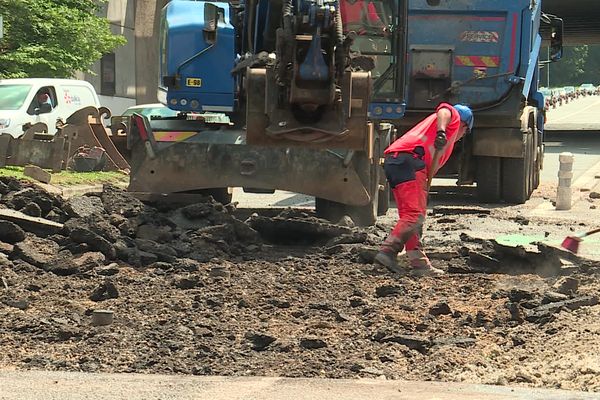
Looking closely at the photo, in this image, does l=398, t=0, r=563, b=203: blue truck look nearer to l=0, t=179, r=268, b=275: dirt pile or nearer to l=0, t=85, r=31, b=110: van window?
l=0, t=179, r=268, b=275: dirt pile

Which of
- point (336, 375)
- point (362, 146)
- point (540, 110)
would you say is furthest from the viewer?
point (540, 110)

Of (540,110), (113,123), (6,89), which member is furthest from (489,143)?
(6,89)

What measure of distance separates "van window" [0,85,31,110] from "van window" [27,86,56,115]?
0.67 feet

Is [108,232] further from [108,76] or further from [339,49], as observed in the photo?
[108,76]

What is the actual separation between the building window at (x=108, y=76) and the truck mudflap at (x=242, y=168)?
30.8 meters

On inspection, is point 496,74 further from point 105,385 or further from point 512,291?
point 105,385

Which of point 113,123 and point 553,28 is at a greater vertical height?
point 553,28

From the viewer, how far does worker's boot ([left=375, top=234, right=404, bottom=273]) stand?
9852mm

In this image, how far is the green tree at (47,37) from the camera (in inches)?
1036

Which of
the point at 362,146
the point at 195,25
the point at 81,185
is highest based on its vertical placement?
the point at 195,25

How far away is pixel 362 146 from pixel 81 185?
7.78 m

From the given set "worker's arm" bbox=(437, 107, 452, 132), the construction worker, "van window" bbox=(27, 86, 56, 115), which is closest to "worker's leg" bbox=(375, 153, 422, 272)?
the construction worker

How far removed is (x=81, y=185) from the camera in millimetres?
17312

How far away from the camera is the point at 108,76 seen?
4300 cm
